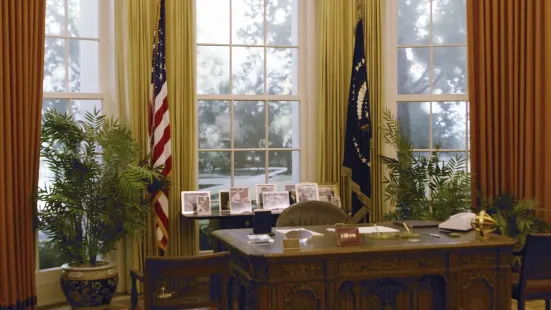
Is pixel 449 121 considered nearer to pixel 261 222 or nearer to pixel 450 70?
pixel 450 70

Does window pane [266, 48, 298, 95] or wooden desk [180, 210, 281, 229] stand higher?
window pane [266, 48, 298, 95]

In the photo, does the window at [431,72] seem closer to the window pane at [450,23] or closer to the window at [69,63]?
the window pane at [450,23]

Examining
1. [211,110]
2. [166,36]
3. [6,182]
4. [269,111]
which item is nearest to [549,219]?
[269,111]

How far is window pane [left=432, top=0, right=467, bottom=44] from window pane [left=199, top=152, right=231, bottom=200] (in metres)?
2.35

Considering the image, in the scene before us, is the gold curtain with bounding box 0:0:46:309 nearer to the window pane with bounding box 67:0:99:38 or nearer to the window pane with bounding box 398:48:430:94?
the window pane with bounding box 67:0:99:38

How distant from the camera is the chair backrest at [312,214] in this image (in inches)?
186

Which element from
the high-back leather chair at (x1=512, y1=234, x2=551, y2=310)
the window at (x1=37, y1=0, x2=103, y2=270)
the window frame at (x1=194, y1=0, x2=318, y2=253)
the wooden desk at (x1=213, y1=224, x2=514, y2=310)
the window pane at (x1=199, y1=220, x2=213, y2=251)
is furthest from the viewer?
the window frame at (x1=194, y1=0, x2=318, y2=253)

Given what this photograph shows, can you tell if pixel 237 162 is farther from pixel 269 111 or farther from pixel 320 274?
pixel 320 274

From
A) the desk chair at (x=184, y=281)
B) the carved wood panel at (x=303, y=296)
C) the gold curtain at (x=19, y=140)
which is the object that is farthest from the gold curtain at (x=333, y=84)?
the desk chair at (x=184, y=281)

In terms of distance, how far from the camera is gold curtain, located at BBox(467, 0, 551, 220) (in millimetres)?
6156

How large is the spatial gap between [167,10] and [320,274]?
10.3 ft

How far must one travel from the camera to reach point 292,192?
6.12 meters

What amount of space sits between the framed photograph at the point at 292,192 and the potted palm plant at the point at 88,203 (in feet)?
4.51

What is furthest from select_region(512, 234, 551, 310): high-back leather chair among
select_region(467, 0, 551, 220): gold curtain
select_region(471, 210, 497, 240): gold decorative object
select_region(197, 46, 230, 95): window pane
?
select_region(197, 46, 230, 95): window pane
